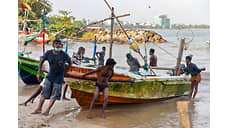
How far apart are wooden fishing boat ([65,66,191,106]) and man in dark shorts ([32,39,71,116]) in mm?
364

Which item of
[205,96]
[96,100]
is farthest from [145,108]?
[205,96]

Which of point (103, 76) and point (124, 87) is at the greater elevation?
point (103, 76)

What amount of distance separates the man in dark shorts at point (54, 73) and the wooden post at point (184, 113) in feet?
7.86

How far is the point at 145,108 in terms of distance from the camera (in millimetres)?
6688

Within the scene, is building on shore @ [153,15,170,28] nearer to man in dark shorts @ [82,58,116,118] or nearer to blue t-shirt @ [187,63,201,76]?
blue t-shirt @ [187,63,201,76]

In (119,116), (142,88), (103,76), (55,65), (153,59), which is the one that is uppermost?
(153,59)

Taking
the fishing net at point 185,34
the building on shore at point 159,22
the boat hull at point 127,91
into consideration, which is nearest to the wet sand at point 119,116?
the boat hull at point 127,91

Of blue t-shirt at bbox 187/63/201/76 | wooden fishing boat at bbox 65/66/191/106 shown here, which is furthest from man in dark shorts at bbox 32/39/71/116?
blue t-shirt at bbox 187/63/201/76

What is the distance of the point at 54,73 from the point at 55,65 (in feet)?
0.54

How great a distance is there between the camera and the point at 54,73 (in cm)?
518

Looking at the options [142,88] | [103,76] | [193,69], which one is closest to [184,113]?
[103,76]

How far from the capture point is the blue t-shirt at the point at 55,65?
16.8ft

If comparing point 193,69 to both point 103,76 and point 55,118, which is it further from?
point 55,118

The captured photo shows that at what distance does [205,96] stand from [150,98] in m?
2.49
